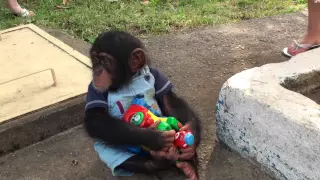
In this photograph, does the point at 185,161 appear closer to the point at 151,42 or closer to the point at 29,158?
the point at 29,158

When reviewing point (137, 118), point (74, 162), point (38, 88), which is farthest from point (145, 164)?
point (38, 88)

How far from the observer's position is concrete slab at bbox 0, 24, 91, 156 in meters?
2.78

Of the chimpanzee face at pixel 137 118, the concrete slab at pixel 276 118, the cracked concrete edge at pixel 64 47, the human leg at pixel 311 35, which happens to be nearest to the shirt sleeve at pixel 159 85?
the chimpanzee face at pixel 137 118

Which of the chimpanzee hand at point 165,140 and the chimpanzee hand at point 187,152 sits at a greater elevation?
the chimpanzee hand at point 165,140

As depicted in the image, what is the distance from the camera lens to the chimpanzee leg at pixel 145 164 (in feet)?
7.65

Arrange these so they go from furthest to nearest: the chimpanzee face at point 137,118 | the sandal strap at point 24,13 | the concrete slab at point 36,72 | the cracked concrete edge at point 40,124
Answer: the sandal strap at point 24,13 → the concrete slab at point 36,72 → the cracked concrete edge at point 40,124 → the chimpanzee face at point 137,118

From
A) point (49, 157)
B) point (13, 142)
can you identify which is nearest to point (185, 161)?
point (49, 157)

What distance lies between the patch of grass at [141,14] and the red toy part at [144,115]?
6.86 feet

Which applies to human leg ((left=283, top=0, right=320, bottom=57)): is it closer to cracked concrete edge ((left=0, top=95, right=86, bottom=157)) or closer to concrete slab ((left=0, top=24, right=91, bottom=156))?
concrete slab ((left=0, top=24, right=91, bottom=156))

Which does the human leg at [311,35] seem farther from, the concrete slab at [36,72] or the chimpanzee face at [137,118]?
the chimpanzee face at [137,118]

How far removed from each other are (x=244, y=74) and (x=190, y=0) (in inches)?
132

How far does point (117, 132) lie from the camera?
2248 millimetres

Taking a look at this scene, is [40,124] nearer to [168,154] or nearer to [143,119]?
[143,119]

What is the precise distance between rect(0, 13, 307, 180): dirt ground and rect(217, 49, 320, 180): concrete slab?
16 cm
